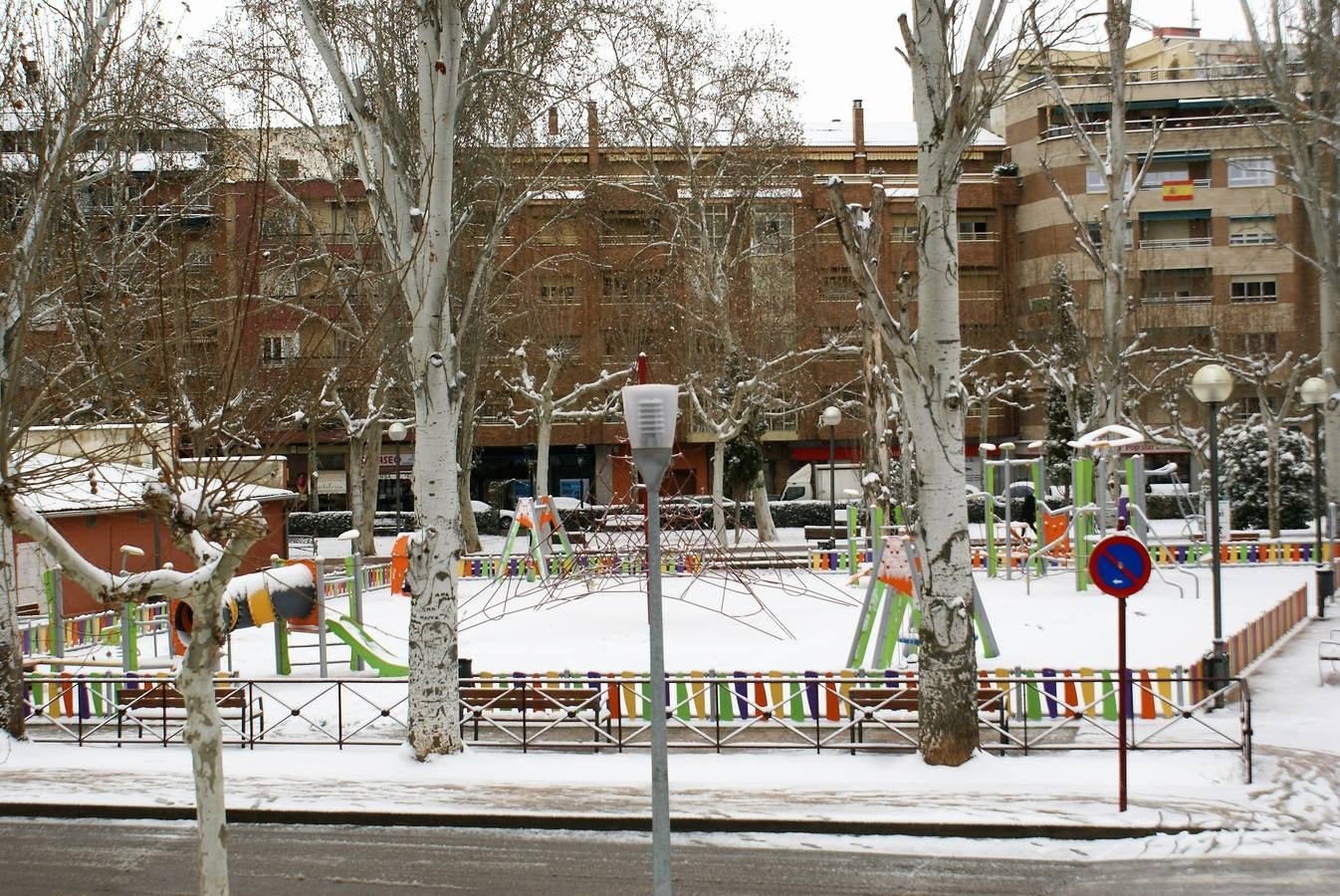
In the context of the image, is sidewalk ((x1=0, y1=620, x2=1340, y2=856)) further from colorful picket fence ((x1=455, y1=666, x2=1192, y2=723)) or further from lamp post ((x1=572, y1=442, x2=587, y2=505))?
lamp post ((x1=572, y1=442, x2=587, y2=505))

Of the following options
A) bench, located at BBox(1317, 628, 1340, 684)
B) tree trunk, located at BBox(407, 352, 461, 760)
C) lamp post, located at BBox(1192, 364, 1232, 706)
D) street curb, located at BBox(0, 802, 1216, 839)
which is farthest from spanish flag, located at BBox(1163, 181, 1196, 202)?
street curb, located at BBox(0, 802, 1216, 839)

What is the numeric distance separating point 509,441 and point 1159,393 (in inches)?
1009

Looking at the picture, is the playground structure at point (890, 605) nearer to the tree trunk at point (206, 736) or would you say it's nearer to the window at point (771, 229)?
the tree trunk at point (206, 736)

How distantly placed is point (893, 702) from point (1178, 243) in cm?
4482

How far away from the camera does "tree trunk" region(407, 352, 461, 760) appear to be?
12234 mm

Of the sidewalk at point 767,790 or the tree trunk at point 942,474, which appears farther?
the tree trunk at point 942,474

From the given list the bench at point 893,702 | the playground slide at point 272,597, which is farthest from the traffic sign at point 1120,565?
the playground slide at point 272,597

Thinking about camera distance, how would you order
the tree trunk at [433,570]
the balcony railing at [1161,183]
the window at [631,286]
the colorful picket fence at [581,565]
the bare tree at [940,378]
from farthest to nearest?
the balcony railing at [1161,183] < the window at [631,286] < the colorful picket fence at [581,565] < the tree trunk at [433,570] < the bare tree at [940,378]

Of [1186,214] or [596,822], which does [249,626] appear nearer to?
[596,822]

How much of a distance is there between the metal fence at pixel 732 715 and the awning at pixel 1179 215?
41320 millimetres

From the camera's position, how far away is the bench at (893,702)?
41.3ft

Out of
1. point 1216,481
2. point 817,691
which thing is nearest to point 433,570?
point 817,691

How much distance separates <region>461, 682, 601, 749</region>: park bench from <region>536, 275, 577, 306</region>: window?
27.3 meters

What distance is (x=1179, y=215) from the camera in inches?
2039
